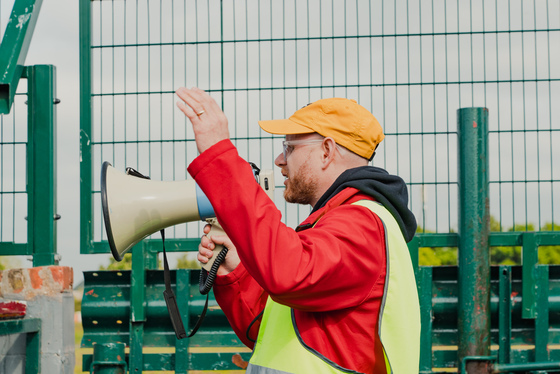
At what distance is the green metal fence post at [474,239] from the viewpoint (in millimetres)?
4348

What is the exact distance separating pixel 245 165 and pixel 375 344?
65cm

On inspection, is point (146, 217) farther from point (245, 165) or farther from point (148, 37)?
point (148, 37)

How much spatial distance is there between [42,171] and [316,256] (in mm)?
3514

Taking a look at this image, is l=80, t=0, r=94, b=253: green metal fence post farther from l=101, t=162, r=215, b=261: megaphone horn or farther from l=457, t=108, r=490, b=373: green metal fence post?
l=457, t=108, r=490, b=373: green metal fence post

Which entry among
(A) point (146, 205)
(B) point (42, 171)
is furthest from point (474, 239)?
(B) point (42, 171)

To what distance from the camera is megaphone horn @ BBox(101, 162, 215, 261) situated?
2.40 meters

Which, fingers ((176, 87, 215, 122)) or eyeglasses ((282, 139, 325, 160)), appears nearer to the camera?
fingers ((176, 87, 215, 122))

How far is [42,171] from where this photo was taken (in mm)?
4758

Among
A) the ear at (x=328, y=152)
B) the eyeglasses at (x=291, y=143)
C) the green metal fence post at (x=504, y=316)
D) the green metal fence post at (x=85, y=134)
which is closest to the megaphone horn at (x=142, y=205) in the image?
the eyeglasses at (x=291, y=143)

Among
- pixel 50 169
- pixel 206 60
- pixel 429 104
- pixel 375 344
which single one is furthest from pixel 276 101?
pixel 375 344

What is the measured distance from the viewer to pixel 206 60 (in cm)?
484

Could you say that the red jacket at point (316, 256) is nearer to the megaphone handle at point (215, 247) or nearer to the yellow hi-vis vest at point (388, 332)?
the yellow hi-vis vest at point (388, 332)

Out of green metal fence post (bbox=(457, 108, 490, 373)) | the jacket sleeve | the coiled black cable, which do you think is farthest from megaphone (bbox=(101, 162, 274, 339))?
green metal fence post (bbox=(457, 108, 490, 373))

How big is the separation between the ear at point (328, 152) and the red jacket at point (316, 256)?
197mm
